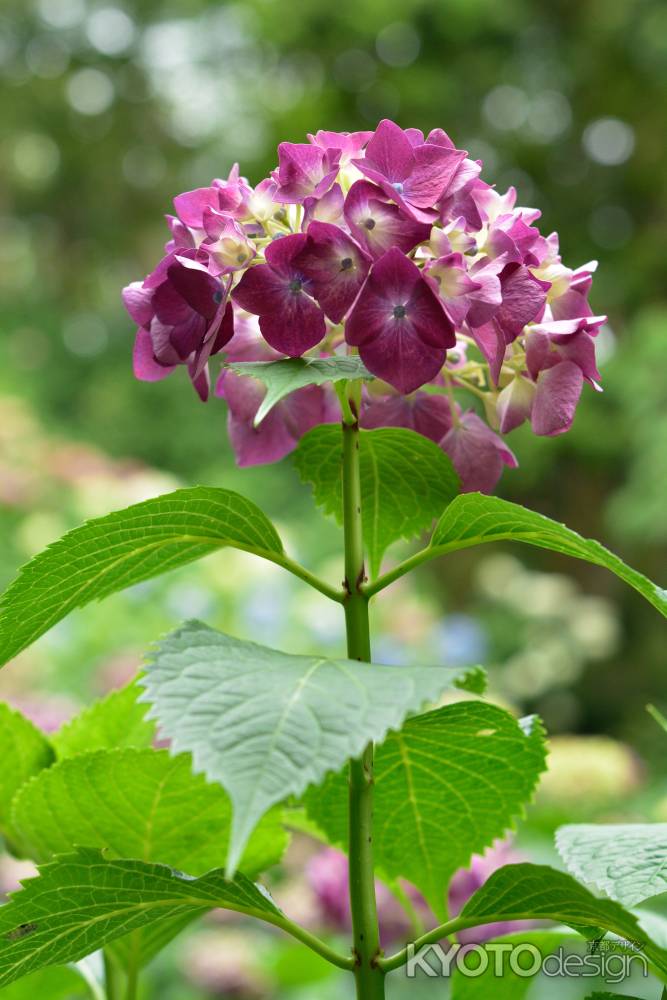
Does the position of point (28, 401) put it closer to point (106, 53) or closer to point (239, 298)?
point (106, 53)

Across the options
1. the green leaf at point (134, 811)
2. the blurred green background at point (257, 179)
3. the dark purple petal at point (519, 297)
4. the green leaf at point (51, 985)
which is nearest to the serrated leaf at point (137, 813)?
the green leaf at point (134, 811)

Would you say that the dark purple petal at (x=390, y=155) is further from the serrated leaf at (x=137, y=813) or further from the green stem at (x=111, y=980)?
the green stem at (x=111, y=980)

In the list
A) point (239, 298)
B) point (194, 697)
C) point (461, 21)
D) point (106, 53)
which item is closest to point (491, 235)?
point (239, 298)

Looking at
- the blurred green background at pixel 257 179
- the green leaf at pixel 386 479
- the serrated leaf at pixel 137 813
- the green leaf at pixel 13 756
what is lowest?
the serrated leaf at pixel 137 813

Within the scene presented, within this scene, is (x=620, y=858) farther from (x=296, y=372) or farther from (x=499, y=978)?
(x=296, y=372)

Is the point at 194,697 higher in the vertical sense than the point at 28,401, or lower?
lower

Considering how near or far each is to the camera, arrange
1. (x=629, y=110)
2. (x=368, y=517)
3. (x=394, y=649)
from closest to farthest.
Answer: (x=368, y=517), (x=394, y=649), (x=629, y=110)
